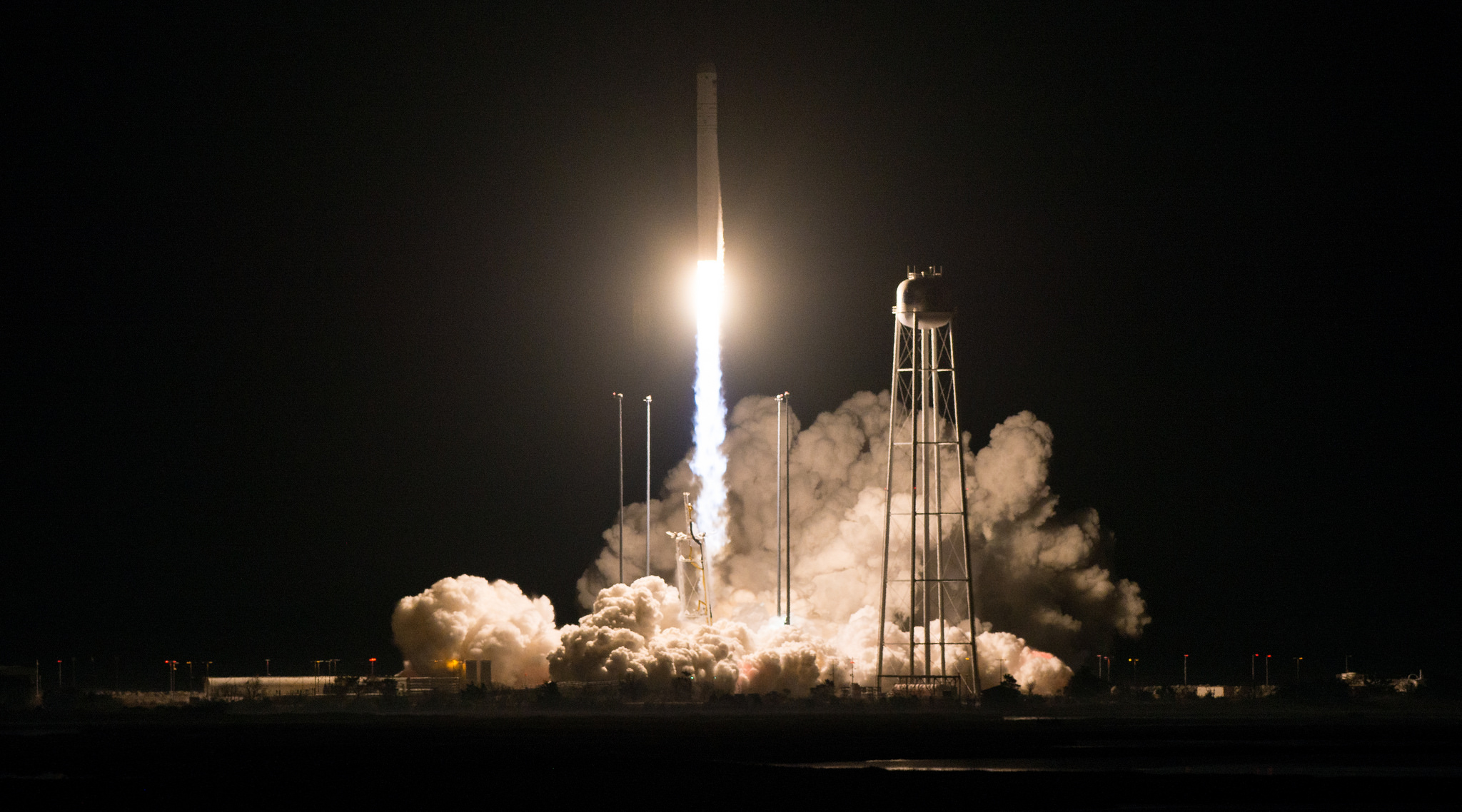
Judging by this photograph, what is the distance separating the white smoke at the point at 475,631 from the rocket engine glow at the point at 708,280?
329 inches

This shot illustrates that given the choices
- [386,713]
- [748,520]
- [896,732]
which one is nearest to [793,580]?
[748,520]

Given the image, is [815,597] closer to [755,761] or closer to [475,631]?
[475,631]

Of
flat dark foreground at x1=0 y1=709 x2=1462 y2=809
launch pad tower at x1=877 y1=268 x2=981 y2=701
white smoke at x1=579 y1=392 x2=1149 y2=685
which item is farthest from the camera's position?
white smoke at x1=579 y1=392 x2=1149 y2=685

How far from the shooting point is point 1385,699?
80.4 m

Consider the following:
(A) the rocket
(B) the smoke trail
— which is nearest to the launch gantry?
(B) the smoke trail

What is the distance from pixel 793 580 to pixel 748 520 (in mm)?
4421

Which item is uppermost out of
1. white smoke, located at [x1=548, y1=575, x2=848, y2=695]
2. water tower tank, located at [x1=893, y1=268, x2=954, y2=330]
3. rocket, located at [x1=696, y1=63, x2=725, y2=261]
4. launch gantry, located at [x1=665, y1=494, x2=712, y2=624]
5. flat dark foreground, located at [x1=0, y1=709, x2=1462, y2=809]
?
rocket, located at [x1=696, y1=63, x2=725, y2=261]

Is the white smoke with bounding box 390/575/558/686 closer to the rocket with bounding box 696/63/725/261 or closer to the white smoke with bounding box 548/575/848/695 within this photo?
the white smoke with bounding box 548/575/848/695

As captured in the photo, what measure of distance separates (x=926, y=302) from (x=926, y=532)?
29.3 feet

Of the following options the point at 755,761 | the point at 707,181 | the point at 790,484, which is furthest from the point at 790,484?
the point at 755,761

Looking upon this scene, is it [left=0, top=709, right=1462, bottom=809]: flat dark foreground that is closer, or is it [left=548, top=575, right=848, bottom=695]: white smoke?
[left=0, top=709, right=1462, bottom=809]: flat dark foreground

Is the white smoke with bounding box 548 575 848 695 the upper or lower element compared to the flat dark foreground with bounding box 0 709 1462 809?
upper

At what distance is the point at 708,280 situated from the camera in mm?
77312

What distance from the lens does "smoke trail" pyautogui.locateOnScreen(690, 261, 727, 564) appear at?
7750cm
